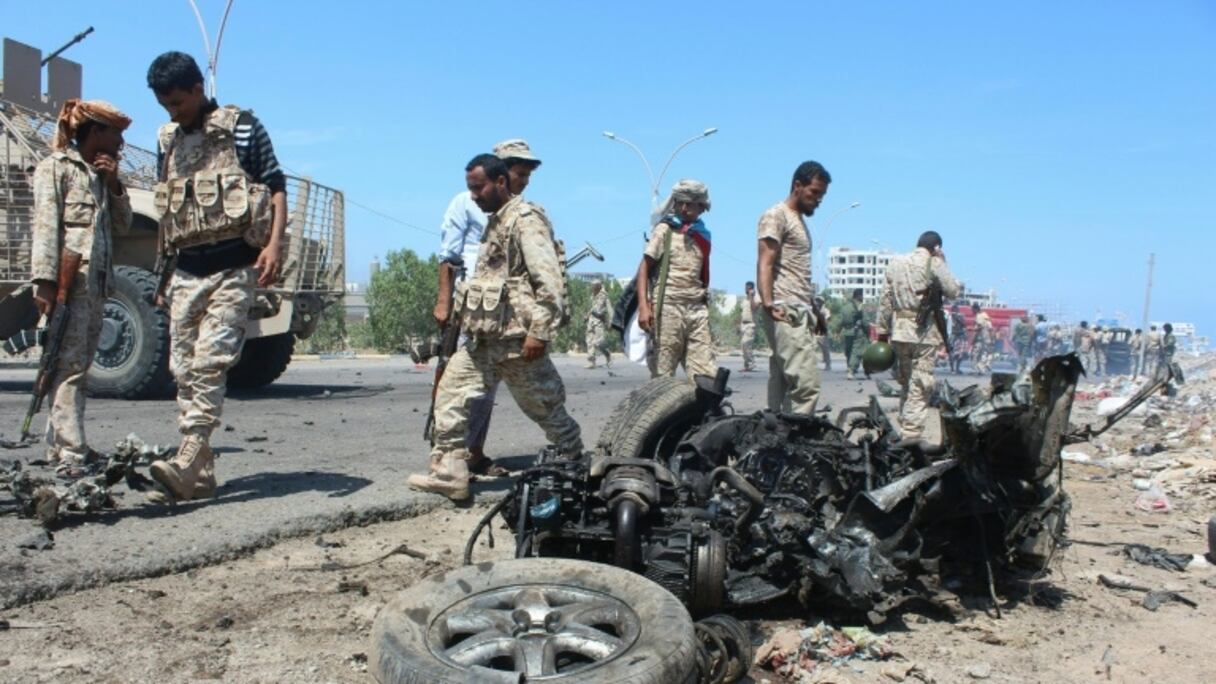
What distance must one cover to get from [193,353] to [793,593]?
2974 millimetres

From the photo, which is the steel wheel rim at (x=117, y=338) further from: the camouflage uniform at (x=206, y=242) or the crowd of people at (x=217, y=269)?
the camouflage uniform at (x=206, y=242)

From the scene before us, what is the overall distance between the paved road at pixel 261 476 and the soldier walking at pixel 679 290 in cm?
123

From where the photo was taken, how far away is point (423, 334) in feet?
108

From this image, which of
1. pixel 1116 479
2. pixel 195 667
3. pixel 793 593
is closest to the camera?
pixel 195 667

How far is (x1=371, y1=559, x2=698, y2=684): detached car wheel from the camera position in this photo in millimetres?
2285

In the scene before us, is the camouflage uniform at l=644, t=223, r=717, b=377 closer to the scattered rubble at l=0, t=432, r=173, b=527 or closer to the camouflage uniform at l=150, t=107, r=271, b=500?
the camouflage uniform at l=150, t=107, r=271, b=500

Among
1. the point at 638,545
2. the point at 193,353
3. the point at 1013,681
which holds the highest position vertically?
the point at 193,353

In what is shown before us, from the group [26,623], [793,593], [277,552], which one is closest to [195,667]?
[26,623]

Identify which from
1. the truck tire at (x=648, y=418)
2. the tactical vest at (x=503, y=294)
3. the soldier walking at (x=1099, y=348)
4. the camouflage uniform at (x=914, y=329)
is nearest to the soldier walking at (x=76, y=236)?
the tactical vest at (x=503, y=294)

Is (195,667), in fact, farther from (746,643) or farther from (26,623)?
(746,643)

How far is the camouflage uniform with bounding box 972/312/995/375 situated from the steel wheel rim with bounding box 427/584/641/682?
2986cm

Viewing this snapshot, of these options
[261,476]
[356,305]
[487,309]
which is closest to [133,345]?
[261,476]

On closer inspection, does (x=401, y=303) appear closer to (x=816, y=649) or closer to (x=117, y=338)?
(x=117, y=338)

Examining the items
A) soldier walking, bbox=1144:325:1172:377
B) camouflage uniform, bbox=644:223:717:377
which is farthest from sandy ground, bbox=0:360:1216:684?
soldier walking, bbox=1144:325:1172:377
